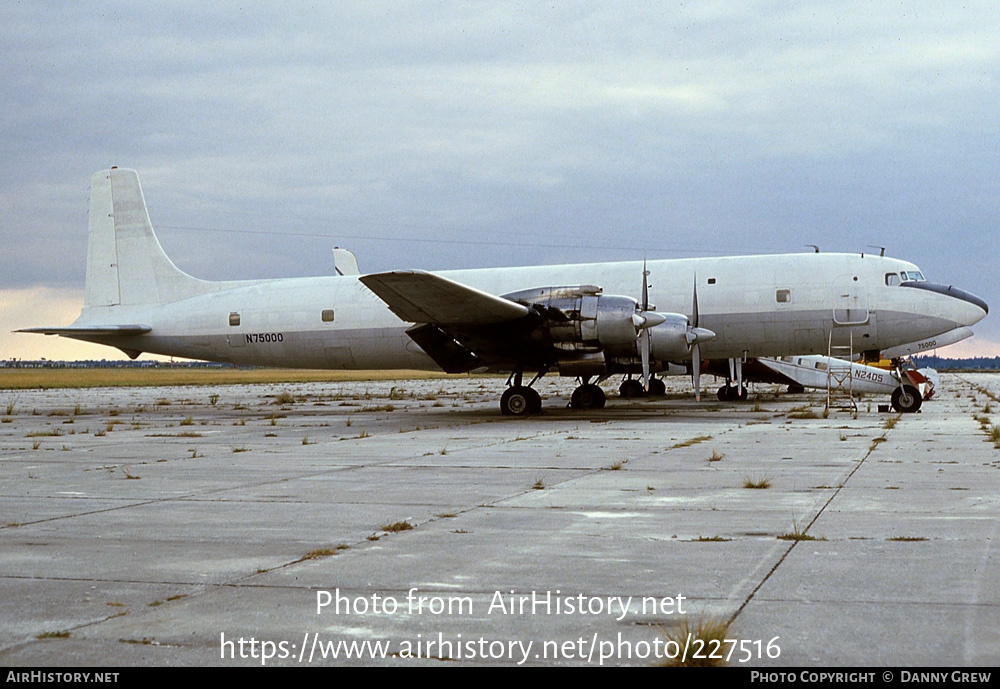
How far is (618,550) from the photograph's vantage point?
265 inches

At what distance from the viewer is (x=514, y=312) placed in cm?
2155

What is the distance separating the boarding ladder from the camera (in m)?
25.0

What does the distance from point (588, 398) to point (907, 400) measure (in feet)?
27.1

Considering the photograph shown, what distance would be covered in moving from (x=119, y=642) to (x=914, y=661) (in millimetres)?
3520

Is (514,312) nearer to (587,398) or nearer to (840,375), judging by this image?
(587,398)

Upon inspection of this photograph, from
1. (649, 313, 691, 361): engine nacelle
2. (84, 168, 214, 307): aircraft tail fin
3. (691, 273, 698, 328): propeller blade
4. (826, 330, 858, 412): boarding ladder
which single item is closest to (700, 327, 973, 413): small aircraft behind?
(826, 330, 858, 412): boarding ladder

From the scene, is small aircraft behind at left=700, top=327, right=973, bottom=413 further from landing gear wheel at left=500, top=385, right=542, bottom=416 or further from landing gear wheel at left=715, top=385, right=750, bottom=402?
landing gear wheel at left=500, top=385, right=542, bottom=416

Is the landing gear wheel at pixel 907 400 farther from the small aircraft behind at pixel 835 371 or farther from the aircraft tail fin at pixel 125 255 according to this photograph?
the aircraft tail fin at pixel 125 255

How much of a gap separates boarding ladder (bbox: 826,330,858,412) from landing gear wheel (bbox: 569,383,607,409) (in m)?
6.08

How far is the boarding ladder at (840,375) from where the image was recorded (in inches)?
986

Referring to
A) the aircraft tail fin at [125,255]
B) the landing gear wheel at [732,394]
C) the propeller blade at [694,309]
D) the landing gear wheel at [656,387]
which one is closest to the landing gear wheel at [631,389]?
the landing gear wheel at [656,387]

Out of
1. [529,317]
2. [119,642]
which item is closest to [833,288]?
[529,317]

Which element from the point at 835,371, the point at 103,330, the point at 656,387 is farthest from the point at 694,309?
the point at 103,330

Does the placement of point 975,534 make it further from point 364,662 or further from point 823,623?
point 364,662
